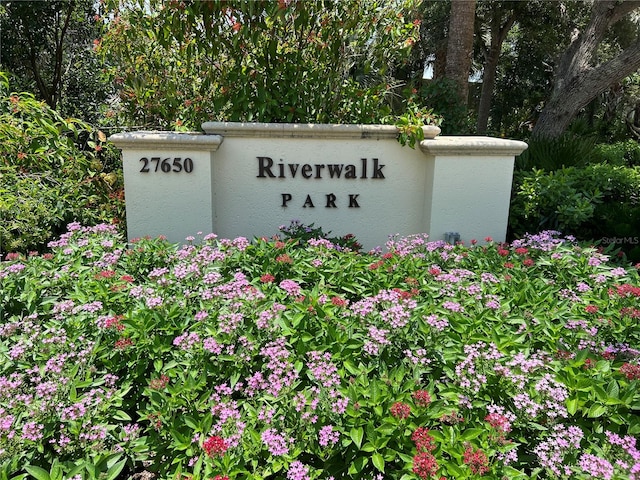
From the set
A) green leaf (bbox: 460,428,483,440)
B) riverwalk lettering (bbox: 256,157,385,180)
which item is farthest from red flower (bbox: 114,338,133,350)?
riverwalk lettering (bbox: 256,157,385,180)

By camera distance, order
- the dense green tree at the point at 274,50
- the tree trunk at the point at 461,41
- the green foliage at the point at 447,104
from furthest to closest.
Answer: the tree trunk at the point at 461,41
the green foliage at the point at 447,104
the dense green tree at the point at 274,50

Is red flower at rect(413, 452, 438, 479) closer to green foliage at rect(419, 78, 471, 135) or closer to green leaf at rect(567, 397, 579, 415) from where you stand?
green leaf at rect(567, 397, 579, 415)

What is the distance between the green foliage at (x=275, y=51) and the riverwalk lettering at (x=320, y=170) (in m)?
0.50

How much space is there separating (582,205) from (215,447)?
4.35 meters

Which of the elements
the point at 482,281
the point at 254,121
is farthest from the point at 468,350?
the point at 254,121

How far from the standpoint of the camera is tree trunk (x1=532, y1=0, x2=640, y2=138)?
334 inches

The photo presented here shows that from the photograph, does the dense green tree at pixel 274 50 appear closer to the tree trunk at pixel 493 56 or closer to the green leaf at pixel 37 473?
the green leaf at pixel 37 473

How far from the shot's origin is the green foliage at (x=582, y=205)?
4762mm

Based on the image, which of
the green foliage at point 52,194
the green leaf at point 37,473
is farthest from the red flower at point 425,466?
the green foliage at point 52,194

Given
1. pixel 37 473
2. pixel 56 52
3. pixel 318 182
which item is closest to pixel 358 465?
pixel 37 473

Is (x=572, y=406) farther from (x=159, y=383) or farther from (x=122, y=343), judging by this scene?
(x=122, y=343)

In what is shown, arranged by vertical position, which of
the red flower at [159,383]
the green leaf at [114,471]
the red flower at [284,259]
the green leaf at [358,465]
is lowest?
the green leaf at [114,471]

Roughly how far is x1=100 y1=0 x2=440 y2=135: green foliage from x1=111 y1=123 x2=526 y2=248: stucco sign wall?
39 centimetres

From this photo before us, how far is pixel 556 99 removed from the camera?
9188mm
